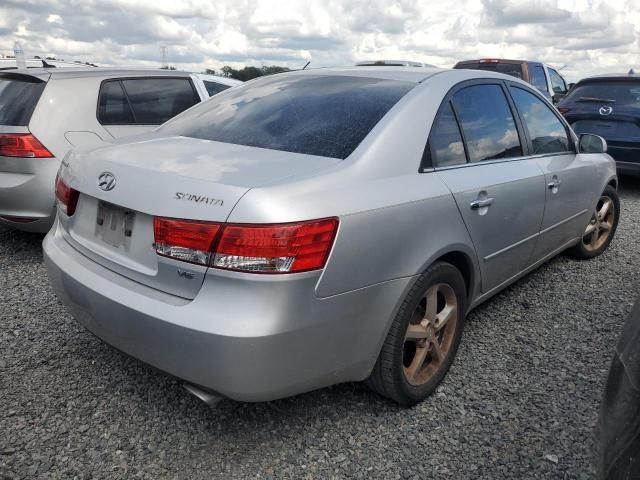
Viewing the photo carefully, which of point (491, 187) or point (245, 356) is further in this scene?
point (491, 187)

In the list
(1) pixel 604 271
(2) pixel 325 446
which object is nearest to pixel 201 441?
(2) pixel 325 446

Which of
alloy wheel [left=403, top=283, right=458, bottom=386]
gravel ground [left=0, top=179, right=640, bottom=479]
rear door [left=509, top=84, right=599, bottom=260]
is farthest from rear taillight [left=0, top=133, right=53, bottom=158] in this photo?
rear door [left=509, top=84, right=599, bottom=260]

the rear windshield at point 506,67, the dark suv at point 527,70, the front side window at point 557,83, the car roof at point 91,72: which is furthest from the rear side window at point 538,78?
the car roof at point 91,72

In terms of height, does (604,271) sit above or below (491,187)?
below

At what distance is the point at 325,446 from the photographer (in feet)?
7.84

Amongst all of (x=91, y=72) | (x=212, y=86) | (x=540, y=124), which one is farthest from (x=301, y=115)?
(x=212, y=86)

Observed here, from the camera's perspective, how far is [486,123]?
10.4 feet

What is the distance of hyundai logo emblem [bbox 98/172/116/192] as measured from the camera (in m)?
2.28

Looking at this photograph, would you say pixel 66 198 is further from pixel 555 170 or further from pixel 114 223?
pixel 555 170

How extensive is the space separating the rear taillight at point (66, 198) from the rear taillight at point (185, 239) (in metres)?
0.71

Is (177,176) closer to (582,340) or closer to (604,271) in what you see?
(582,340)

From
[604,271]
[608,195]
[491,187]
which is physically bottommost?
[604,271]

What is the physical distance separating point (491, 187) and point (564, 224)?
1434 mm

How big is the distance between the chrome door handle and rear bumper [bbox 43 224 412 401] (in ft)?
2.16
